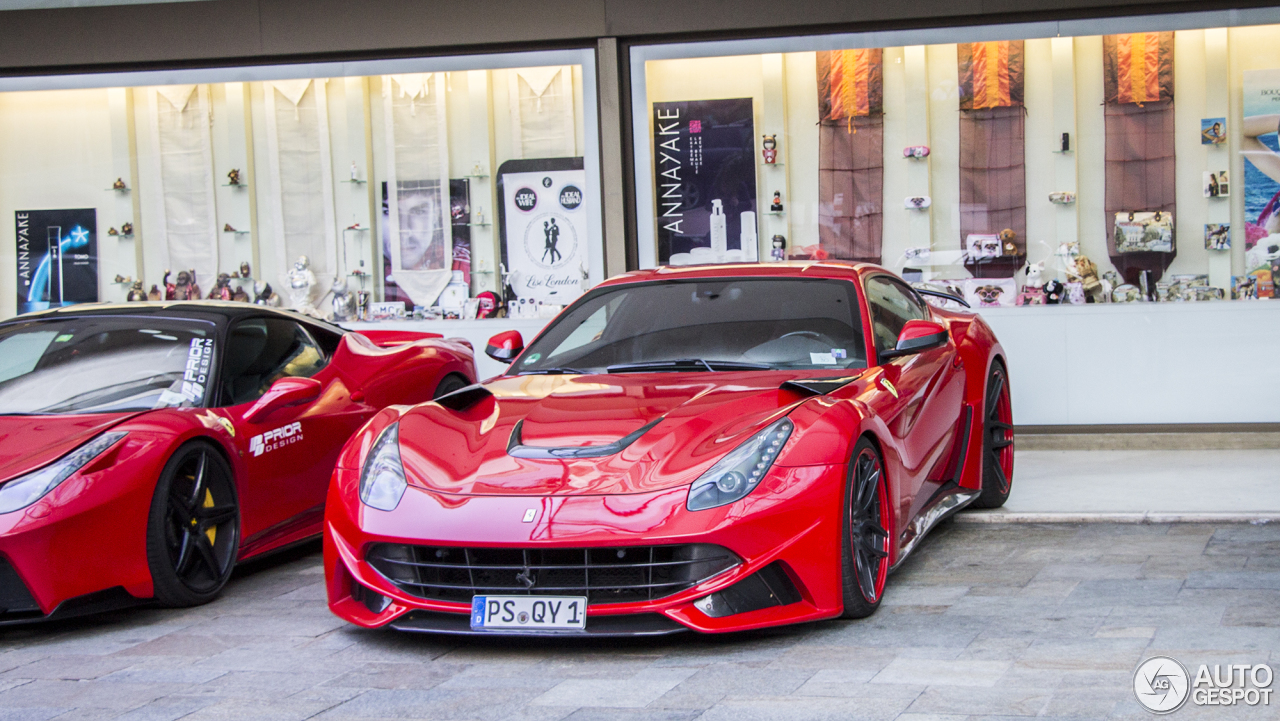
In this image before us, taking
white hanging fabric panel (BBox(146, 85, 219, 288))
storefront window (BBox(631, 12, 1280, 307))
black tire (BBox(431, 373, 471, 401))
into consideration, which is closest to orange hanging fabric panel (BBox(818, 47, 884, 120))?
storefront window (BBox(631, 12, 1280, 307))

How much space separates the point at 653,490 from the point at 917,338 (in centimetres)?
152

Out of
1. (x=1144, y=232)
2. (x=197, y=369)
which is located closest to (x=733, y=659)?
(x=197, y=369)

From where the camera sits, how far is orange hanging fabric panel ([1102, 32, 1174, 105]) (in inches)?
337

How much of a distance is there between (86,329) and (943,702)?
13.5ft

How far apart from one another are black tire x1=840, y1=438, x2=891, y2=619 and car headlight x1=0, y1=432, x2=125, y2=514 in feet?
8.64

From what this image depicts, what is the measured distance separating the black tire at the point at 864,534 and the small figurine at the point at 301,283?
250 inches

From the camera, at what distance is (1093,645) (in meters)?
3.76

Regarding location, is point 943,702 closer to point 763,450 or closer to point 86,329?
point 763,450

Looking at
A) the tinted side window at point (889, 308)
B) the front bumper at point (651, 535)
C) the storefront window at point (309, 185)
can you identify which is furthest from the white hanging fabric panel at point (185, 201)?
the front bumper at point (651, 535)

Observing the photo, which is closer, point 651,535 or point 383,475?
point 651,535

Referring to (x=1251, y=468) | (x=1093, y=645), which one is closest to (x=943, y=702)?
(x=1093, y=645)

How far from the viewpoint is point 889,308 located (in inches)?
218

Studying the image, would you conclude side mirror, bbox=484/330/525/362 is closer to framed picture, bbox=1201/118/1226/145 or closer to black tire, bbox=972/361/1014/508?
black tire, bbox=972/361/1014/508

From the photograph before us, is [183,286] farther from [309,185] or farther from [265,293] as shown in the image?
[309,185]
